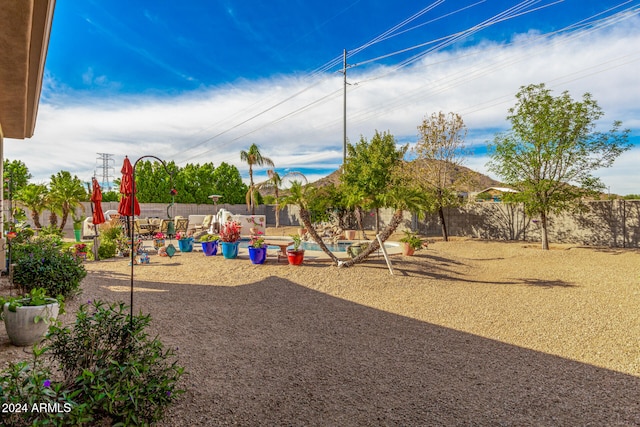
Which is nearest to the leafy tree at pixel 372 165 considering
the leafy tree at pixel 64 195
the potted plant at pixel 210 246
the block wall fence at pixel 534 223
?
the block wall fence at pixel 534 223

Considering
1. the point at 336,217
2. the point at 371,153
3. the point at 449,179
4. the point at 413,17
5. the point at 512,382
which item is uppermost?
the point at 413,17

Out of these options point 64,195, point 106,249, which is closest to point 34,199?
point 64,195

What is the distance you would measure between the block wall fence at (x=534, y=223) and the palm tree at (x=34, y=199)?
226cm

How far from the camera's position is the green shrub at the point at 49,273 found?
5.89 metres

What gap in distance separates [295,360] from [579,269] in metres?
9.76

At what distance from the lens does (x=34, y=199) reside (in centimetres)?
1731

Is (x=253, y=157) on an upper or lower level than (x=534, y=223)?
upper

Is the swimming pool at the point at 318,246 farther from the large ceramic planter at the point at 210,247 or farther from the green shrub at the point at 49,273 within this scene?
the green shrub at the point at 49,273

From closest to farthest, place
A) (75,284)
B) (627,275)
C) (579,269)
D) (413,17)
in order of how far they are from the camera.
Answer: (75,284)
(627,275)
(579,269)
(413,17)

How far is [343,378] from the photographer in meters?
3.97

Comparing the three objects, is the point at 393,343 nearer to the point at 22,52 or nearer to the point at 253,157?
the point at 22,52

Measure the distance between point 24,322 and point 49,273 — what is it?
218 cm

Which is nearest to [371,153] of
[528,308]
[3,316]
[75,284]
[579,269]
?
[579,269]

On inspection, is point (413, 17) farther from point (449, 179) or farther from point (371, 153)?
point (449, 179)
